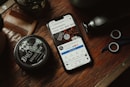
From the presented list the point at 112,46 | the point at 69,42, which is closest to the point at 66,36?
the point at 69,42

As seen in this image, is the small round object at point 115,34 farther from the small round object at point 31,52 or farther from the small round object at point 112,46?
the small round object at point 31,52

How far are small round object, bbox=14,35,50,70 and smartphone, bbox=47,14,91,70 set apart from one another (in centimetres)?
5

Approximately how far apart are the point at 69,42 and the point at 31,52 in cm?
10

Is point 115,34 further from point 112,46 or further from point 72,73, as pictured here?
point 72,73

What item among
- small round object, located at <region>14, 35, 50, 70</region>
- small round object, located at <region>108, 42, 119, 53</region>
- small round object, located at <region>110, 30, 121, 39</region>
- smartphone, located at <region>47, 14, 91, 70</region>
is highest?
small round object, located at <region>14, 35, 50, 70</region>

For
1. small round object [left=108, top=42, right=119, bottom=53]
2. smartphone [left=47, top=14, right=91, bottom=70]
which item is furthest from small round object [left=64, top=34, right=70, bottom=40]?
small round object [left=108, top=42, right=119, bottom=53]

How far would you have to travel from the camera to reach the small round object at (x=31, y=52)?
707mm

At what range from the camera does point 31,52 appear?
72cm

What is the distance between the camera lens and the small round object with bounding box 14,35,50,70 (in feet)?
2.32

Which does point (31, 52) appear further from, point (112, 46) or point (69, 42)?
point (112, 46)

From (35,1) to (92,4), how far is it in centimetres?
15

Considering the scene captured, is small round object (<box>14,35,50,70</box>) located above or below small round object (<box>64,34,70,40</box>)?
above

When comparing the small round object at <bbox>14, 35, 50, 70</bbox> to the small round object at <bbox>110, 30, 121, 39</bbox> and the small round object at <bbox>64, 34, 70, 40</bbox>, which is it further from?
the small round object at <bbox>110, 30, 121, 39</bbox>

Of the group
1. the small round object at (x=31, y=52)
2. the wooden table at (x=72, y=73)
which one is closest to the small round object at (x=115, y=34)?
the wooden table at (x=72, y=73)
